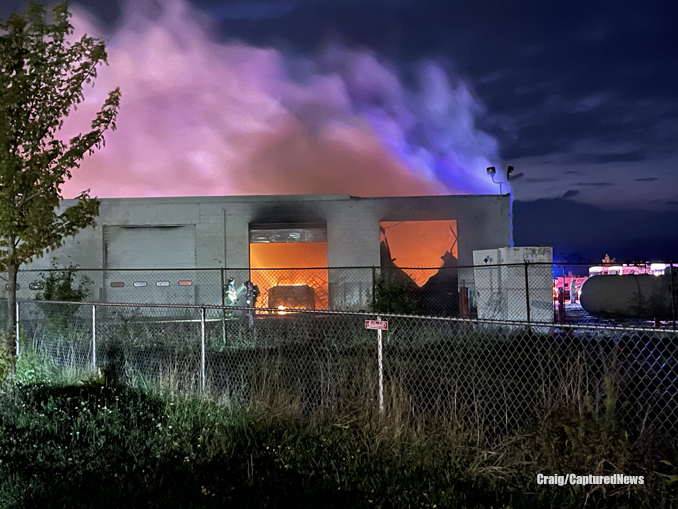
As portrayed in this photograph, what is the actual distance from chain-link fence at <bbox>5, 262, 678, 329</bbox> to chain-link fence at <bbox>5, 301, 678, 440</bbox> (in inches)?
49.4

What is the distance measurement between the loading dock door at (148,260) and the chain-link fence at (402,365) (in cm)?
542

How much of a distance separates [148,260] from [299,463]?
793 inches

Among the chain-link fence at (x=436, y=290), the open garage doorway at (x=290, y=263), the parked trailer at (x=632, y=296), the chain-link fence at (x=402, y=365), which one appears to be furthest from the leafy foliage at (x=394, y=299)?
the parked trailer at (x=632, y=296)

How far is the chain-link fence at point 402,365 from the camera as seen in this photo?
236 inches

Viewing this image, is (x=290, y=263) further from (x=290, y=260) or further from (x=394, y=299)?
(x=394, y=299)

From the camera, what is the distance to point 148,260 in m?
24.0

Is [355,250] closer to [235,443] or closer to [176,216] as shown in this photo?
[176,216]

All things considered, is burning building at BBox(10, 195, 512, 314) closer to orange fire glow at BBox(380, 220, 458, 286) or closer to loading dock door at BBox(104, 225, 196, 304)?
loading dock door at BBox(104, 225, 196, 304)

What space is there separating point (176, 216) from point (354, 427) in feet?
62.8

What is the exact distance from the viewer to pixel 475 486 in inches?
186

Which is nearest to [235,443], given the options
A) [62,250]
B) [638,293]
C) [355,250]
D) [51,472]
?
[51,472]

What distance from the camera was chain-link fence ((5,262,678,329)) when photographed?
15.3 meters

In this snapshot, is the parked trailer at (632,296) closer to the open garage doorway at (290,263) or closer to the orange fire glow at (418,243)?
the open garage doorway at (290,263)

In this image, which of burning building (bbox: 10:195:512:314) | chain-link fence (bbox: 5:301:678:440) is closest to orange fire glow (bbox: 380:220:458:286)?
burning building (bbox: 10:195:512:314)
